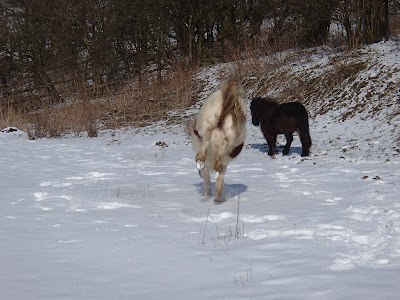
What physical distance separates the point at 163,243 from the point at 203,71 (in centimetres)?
1471

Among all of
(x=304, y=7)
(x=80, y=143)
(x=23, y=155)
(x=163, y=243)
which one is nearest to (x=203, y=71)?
(x=304, y=7)

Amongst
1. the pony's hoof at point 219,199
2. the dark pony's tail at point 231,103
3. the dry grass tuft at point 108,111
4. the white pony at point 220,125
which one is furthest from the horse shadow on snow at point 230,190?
the dry grass tuft at point 108,111

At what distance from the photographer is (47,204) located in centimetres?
503

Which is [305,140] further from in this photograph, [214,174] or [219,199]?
[214,174]

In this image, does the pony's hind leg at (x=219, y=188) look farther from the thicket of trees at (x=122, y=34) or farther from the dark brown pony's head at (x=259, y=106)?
the thicket of trees at (x=122, y=34)

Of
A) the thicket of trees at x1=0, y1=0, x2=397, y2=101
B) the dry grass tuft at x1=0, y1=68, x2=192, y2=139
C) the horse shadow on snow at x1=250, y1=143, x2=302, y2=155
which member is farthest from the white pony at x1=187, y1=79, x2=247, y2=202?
the thicket of trees at x1=0, y1=0, x2=397, y2=101

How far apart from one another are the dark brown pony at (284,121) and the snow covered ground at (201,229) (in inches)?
14.7

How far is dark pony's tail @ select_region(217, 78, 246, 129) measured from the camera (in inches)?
194

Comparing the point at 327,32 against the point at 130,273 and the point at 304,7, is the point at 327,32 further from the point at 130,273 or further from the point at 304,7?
the point at 130,273

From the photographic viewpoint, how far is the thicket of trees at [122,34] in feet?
59.7

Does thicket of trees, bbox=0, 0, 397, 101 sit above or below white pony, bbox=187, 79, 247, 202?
above

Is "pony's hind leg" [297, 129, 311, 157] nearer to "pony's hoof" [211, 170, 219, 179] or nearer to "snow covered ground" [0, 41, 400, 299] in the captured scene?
"snow covered ground" [0, 41, 400, 299]

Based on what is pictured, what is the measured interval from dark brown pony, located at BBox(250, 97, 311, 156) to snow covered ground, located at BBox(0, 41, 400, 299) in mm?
374

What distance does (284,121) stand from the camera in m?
8.29
